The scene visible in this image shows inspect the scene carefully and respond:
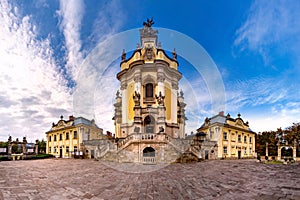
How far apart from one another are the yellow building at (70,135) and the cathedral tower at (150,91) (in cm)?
692

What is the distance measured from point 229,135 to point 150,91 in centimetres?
1480

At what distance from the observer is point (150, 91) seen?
83.9 ft

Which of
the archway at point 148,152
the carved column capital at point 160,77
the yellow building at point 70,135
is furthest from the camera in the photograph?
the yellow building at point 70,135

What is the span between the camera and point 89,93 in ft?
44.6

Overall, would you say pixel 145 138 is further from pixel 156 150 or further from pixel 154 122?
pixel 154 122

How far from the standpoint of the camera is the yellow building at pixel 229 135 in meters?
29.3

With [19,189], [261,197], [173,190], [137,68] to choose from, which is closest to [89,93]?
[19,189]

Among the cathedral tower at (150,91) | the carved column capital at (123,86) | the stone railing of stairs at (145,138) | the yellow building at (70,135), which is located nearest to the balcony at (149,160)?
the stone railing of stairs at (145,138)

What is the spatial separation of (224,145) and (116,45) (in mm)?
22900

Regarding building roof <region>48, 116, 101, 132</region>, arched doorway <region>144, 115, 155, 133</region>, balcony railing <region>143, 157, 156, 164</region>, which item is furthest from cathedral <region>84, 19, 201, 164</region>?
building roof <region>48, 116, 101, 132</region>

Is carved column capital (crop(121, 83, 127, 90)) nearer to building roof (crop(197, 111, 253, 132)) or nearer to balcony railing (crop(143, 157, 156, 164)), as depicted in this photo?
balcony railing (crop(143, 157, 156, 164))

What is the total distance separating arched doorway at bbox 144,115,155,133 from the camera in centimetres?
2411

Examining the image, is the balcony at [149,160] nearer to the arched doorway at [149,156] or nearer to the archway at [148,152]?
the arched doorway at [149,156]

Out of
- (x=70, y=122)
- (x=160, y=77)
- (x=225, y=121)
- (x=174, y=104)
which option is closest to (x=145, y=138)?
(x=174, y=104)
